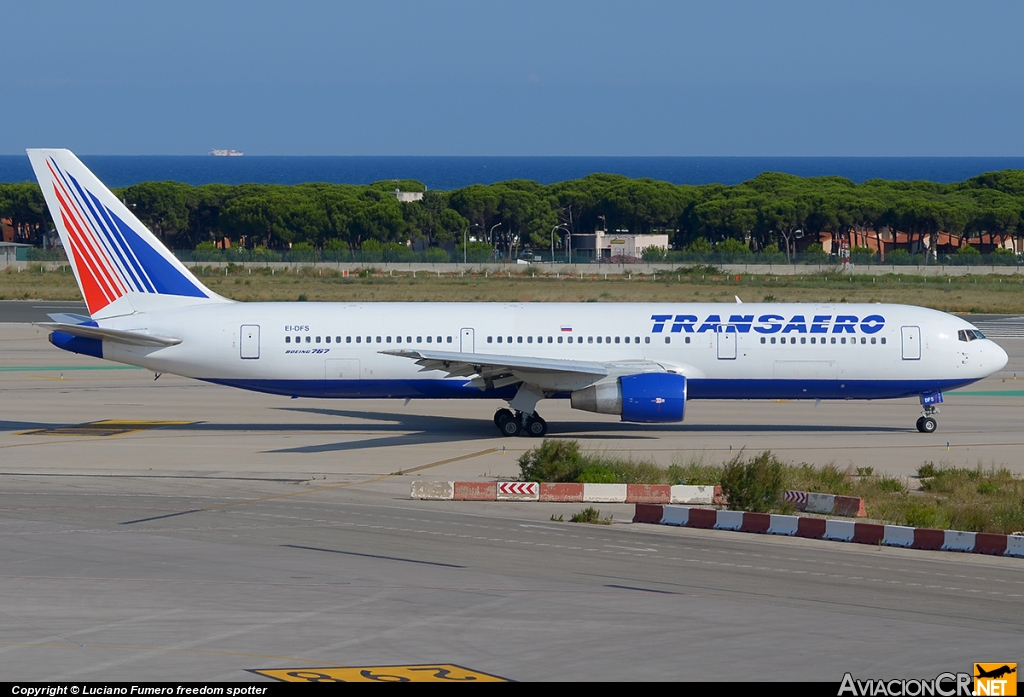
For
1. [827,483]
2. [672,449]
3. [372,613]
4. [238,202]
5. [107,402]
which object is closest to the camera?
[372,613]

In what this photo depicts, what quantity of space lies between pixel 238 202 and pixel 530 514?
120 m

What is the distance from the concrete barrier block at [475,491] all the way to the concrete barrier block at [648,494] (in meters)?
2.85

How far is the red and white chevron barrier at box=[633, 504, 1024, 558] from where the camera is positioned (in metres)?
20.9

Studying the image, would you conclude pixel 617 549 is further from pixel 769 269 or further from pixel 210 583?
pixel 769 269

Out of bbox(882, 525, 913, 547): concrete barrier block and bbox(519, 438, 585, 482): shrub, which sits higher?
bbox(519, 438, 585, 482): shrub

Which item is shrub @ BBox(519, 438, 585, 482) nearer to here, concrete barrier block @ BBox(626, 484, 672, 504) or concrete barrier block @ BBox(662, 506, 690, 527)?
concrete barrier block @ BBox(626, 484, 672, 504)

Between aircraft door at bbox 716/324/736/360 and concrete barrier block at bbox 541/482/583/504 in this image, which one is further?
aircraft door at bbox 716/324/736/360

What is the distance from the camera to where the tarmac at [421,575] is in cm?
1427

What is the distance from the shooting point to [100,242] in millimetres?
35156

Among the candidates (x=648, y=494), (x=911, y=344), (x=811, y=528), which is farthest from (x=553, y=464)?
(x=911, y=344)

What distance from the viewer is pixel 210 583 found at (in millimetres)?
18016

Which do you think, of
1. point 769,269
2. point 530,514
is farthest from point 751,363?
point 769,269

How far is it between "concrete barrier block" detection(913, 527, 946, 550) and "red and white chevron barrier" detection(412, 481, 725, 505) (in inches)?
185

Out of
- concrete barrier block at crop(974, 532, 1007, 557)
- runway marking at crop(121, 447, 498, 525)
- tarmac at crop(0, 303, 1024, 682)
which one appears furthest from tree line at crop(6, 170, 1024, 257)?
concrete barrier block at crop(974, 532, 1007, 557)
